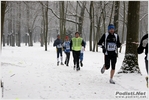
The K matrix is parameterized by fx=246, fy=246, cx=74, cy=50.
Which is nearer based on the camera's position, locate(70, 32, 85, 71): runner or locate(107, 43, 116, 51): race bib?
locate(107, 43, 116, 51): race bib

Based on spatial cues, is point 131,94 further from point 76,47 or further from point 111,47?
point 76,47

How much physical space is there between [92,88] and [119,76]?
2.22 metres

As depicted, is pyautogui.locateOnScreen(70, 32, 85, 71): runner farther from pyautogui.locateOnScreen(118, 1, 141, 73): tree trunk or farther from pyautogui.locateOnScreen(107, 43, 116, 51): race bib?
pyautogui.locateOnScreen(107, 43, 116, 51): race bib

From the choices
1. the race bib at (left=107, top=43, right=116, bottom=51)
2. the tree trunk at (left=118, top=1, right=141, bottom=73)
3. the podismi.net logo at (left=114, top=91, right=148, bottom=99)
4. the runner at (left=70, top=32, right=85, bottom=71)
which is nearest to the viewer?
the podismi.net logo at (left=114, top=91, right=148, bottom=99)

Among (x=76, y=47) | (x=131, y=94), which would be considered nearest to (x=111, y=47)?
(x=131, y=94)

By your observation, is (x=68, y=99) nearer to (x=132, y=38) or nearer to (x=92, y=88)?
(x=92, y=88)

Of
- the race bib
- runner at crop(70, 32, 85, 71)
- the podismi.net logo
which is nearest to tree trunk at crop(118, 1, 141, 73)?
the race bib

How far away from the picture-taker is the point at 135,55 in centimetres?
984

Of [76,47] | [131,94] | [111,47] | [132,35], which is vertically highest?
[132,35]

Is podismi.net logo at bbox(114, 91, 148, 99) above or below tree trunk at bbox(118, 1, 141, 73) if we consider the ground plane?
below

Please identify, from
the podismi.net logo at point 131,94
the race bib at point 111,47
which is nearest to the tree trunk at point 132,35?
the race bib at point 111,47

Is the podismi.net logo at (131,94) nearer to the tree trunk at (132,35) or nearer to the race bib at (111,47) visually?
the race bib at (111,47)

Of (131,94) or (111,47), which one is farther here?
(111,47)

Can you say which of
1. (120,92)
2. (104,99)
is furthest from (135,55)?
(104,99)
